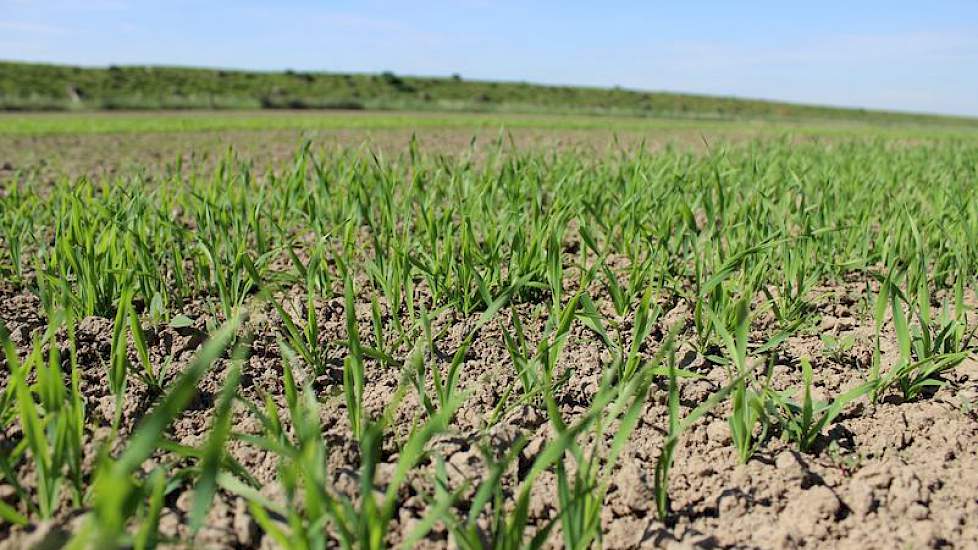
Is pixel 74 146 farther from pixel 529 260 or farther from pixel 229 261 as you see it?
pixel 529 260

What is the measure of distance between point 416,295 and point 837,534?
1.35 meters

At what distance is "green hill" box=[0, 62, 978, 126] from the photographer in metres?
22.3

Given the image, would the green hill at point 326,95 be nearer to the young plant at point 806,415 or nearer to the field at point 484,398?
the field at point 484,398

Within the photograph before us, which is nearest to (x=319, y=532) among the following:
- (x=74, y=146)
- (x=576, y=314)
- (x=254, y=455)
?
(x=254, y=455)

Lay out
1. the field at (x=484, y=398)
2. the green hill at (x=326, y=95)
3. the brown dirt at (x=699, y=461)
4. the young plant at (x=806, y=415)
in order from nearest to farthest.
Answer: the field at (x=484, y=398)
the brown dirt at (x=699, y=461)
the young plant at (x=806, y=415)
the green hill at (x=326, y=95)

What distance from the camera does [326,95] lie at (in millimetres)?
27578

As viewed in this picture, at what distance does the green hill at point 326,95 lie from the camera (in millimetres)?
22266

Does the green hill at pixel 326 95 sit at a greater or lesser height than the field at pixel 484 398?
greater

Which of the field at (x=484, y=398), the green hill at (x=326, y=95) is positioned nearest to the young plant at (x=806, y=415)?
the field at (x=484, y=398)

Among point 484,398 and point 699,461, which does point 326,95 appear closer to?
point 484,398

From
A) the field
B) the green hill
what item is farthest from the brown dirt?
the green hill

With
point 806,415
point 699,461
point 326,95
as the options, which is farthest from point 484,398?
point 326,95

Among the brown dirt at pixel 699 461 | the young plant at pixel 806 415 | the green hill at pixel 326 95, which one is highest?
the green hill at pixel 326 95

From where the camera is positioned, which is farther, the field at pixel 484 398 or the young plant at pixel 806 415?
the young plant at pixel 806 415
